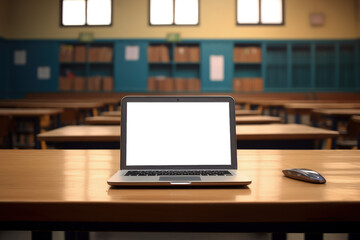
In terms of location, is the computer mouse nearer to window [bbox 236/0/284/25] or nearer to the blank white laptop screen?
the blank white laptop screen

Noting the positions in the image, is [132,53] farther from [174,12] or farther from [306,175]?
[306,175]

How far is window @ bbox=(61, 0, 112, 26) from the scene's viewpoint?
348 inches

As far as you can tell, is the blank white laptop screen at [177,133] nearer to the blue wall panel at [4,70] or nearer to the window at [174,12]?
the window at [174,12]

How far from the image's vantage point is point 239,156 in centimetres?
115

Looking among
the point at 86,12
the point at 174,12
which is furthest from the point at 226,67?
the point at 86,12

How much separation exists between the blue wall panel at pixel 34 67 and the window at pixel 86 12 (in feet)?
2.29

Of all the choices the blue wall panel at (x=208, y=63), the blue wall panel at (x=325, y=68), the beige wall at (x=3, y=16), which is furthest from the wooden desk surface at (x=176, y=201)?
the beige wall at (x=3, y=16)

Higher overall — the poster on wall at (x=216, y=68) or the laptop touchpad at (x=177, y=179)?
the poster on wall at (x=216, y=68)

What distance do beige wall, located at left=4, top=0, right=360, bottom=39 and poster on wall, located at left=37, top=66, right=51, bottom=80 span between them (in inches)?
29.0

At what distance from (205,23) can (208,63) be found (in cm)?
95

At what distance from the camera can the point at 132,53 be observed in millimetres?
8750

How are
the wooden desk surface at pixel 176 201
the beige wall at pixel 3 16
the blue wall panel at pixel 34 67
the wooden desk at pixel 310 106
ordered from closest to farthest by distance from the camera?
the wooden desk surface at pixel 176 201, the wooden desk at pixel 310 106, the beige wall at pixel 3 16, the blue wall panel at pixel 34 67

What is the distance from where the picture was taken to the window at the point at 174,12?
8.78 m

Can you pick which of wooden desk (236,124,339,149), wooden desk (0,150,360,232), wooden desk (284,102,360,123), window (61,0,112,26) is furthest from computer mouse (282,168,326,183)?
window (61,0,112,26)
